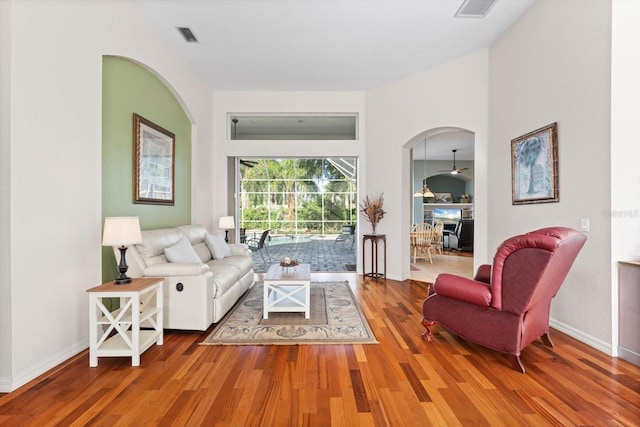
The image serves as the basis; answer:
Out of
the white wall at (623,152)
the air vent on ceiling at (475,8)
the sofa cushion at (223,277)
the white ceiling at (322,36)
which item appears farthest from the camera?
the white ceiling at (322,36)

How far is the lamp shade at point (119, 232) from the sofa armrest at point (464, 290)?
274 centimetres

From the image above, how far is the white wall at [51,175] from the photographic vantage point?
2.12 meters

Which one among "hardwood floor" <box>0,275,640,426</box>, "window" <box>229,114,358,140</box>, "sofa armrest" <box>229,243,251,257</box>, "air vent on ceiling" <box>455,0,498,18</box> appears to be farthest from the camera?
"window" <box>229,114,358,140</box>

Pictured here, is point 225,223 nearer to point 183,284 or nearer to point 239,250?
point 239,250

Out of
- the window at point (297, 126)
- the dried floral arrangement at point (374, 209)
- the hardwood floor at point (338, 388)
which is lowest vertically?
the hardwood floor at point (338, 388)

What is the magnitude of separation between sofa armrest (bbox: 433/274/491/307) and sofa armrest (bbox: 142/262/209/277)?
2346 mm

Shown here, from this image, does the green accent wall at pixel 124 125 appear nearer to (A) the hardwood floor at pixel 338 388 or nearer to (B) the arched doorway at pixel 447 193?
(A) the hardwood floor at pixel 338 388

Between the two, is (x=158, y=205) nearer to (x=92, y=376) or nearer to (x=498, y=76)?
(x=92, y=376)

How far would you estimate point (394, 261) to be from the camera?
5.56 m

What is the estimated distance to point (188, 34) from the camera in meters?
4.04

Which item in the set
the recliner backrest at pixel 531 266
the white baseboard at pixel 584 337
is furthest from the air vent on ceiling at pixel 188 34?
the white baseboard at pixel 584 337

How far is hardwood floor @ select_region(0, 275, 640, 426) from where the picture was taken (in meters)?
1.82

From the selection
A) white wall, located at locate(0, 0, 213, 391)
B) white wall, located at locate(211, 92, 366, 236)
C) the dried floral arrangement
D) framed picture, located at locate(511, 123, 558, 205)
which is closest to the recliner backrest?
framed picture, located at locate(511, 123, 558, 205)

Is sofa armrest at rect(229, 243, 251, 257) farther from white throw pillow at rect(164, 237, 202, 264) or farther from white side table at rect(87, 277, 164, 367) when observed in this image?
white side table at rect(87, 277, 164, 367)
